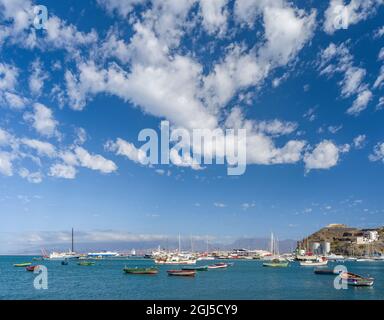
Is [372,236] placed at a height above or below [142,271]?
below

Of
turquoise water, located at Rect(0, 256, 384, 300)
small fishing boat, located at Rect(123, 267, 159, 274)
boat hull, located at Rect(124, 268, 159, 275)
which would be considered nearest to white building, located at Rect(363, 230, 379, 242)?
turquoise water, located at Rect(0, 256, 384, 300)

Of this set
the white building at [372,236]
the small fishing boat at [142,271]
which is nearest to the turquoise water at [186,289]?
the small fishing boat at [142,271]

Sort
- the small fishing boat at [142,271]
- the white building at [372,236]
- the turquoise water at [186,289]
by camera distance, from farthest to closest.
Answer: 1. the white building at [372,236]
2. the small fishing boat at [142,271]
3. the turquoise water at [186,289]

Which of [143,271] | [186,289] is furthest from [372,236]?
[186,289]

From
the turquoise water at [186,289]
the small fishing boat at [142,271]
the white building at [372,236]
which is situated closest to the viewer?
the turquoise water at [186,289]

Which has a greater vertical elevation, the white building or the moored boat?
the moored boat

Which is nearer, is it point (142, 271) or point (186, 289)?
point (186, 289)

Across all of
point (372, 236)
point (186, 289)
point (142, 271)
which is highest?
point (186, 289)

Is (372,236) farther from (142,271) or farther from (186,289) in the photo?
(186,289)

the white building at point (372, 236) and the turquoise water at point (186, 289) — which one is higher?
the turquoise water at point (186, 289)

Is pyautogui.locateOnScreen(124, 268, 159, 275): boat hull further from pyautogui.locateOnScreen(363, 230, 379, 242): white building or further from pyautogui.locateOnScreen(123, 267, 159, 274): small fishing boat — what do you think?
pyautogui.locateOnScreen(363, 230, 379, 242): white building

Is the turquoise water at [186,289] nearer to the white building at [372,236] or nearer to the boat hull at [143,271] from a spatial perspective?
the boat hull at [143,271]
